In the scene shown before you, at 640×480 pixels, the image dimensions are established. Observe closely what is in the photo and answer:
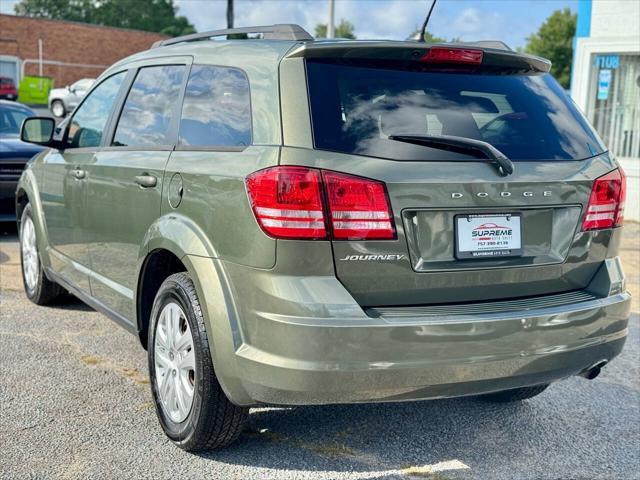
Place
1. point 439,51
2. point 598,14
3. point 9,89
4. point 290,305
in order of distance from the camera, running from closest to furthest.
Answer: point 290,305, point 439,51, point 598,14, point 9,89

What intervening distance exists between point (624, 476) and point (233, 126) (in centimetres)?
231

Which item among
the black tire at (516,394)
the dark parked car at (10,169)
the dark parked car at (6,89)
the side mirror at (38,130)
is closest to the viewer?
the black tire at (516,394)

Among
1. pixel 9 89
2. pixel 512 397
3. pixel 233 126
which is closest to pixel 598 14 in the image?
pixel 512 397

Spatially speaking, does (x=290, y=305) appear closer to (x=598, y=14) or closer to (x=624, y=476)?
(x=624, y=476)

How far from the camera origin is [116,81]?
475 cm

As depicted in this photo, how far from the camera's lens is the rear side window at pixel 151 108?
3.91m

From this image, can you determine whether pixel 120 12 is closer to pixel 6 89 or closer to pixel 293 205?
pixel 6 89

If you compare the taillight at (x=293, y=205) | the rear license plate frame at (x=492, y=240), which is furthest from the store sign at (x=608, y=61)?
the taillight at (x=293, y=205)

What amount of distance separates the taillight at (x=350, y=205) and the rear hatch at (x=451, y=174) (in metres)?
0.03

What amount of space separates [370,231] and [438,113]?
61cm

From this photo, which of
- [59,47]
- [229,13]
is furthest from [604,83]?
[59,47]

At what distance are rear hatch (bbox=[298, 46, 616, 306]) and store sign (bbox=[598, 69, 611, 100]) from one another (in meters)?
10.5

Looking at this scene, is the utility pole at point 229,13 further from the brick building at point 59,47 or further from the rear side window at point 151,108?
the rear side window at point 151,108

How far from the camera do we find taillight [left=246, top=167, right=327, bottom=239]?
2.87 m
